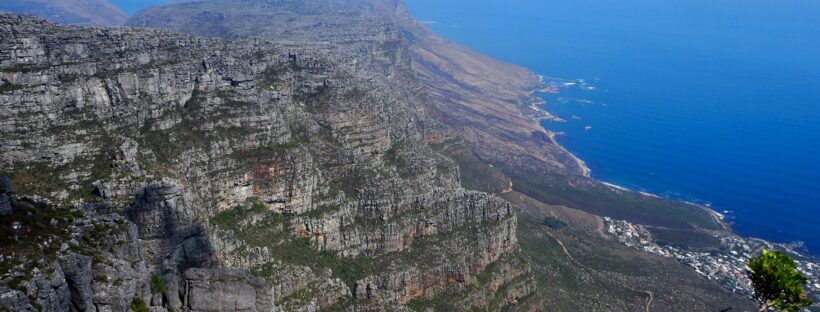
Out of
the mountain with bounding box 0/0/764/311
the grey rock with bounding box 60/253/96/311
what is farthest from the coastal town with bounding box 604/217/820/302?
the grey rock with bounding box 60/253/96/311

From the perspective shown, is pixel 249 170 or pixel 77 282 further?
pixel 249 170

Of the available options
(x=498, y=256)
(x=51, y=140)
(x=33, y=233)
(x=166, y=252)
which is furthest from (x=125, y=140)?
(x=498, y=256)

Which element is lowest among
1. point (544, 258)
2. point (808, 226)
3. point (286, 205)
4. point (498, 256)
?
point (808, 226)

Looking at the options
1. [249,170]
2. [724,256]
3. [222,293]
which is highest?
[222,293]

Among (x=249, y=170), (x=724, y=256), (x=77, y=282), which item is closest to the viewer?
(x=77, y=282)

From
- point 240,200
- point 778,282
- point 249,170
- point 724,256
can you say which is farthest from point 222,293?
point 724,256

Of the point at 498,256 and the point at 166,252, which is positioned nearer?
the point at 166,252

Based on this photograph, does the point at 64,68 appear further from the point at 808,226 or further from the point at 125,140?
the point at 808,226

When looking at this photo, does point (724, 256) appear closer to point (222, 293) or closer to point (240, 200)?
Result: point (240, 200)
